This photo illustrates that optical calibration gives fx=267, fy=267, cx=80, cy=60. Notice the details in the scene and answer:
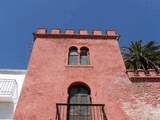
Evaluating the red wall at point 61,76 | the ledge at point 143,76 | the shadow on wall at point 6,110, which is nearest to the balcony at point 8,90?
the shadow on wall at point 6,110

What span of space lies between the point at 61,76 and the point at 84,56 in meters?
2.47

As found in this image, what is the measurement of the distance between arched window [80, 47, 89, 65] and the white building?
333cm

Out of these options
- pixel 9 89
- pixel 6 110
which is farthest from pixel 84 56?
pixel 6 110

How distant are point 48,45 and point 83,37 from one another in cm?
227

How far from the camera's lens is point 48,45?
15.9 metres

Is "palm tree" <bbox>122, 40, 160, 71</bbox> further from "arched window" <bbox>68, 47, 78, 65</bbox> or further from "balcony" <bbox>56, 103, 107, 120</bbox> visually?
"balcony" <bbox>56, 103, 107, 120</bbox>

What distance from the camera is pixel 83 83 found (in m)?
13.5

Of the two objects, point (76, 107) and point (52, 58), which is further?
point (52, 58)

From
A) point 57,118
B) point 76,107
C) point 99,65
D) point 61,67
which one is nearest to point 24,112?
point 57,118

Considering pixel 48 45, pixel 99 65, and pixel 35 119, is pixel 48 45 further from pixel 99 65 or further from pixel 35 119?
pixel 35 119

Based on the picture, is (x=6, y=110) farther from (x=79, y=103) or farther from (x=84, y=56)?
(x=84, y=56)

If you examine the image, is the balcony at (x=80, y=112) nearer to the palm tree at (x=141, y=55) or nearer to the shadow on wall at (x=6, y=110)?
the shadow on wall at (x=6, y=110)

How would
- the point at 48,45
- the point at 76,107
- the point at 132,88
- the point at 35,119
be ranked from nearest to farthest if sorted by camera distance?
the point at 35,119, the point at 76,107, the point at 132,88, the point at 48,45

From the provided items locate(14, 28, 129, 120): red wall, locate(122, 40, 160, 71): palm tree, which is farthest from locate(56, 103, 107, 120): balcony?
locate(122, 40, 160, 71): palm tree
